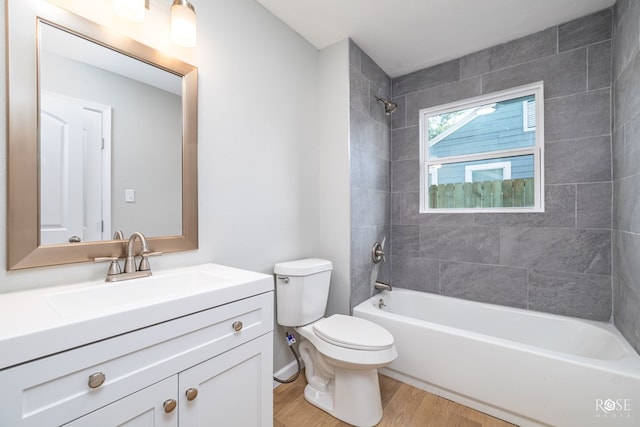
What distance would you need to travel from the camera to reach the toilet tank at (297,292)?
173 cm

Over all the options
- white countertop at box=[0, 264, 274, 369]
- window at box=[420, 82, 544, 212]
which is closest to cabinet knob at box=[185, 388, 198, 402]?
white countertop at box=[0, 264, 274, 369]

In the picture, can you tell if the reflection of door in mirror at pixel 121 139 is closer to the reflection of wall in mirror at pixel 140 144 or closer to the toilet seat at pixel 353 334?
the reflection of wall in mirror at pixel 140 144

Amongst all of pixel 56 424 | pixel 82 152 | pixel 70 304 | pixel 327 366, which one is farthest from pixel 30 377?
pixel 327 366

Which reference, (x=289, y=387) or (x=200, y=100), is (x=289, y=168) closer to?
(x=200, y=100)

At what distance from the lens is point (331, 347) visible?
1.51m

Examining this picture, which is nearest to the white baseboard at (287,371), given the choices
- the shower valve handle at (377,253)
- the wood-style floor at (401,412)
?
the wood-style floor at (401,412)

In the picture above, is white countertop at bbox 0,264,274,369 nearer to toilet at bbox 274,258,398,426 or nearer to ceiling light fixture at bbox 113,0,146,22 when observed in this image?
toilet at bbox 274,258,398,426

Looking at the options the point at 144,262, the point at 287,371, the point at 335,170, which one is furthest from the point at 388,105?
the point at 287,371

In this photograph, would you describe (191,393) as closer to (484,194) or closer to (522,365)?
(522,365)

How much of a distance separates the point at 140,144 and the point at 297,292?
3.85 feet

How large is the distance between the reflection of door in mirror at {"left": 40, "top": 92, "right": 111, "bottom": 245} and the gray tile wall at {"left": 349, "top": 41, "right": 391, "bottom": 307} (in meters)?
1.49

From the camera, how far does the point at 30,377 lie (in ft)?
1.94

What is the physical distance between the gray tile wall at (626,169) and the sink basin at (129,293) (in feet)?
6.72

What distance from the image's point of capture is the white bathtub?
1.27 metres
